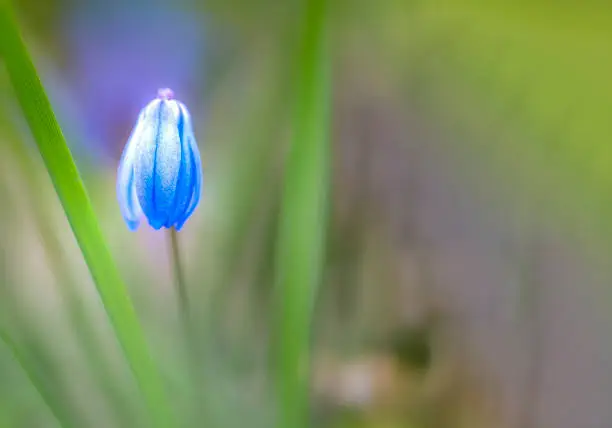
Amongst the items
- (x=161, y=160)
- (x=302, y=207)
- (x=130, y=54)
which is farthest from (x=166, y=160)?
(x=130, y=54)

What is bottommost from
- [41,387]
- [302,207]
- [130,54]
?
[41,387]

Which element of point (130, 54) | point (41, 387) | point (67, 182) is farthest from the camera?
point (130, 54)

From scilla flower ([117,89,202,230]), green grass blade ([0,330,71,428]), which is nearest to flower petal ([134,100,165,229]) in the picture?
scilla flower ([117,89,202,230])

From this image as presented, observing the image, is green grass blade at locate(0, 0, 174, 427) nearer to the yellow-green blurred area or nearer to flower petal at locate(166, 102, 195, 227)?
flower petal at locate(166, 102, 195, 227)

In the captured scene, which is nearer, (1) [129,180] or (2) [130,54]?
(1) [129,180]

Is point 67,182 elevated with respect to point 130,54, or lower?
lower

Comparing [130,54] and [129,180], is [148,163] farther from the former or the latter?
[130,54]

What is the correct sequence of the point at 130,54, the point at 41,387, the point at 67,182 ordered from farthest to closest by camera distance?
the point at 130,54 → the point at 41,387 → the point at 67,182

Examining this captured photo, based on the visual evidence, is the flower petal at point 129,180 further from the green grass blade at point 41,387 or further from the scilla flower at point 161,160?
the green grass blade at point 41,387
